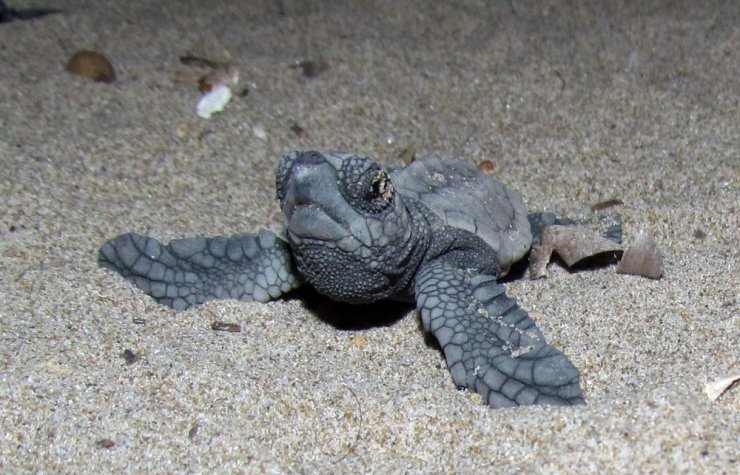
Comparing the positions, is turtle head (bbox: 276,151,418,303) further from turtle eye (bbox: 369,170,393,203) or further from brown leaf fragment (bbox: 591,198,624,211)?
brown leaf fragment (bbox: 591,198,624,211)

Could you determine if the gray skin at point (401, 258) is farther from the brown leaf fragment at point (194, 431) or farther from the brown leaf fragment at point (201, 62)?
the brown leaf fragment at point (201, 62)

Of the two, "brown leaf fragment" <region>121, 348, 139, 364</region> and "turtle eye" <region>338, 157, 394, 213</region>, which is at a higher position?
"turtle eye" <region>338, 157, 394, 213</region>

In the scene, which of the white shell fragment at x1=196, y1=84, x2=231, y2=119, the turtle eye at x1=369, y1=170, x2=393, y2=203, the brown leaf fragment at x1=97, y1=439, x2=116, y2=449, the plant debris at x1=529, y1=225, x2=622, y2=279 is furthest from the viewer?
the white shell fragment at x1=196, y1=84, x2=231, y2=119

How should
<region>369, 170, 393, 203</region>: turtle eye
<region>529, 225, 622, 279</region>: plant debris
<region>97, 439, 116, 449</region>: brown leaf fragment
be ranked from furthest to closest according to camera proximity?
1. <region>529, 225, 622, 279</region>: plant debris
2. <region>369, 170, 393, 203</region>: turtle eye
3. <region>97, 439, 116, 449</region>: brown leaf fragment

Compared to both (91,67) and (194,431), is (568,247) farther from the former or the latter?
(91,67)

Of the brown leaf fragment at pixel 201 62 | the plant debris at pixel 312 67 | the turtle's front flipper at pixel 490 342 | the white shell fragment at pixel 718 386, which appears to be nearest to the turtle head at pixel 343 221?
the turtle's front flipper at pixel 490 342

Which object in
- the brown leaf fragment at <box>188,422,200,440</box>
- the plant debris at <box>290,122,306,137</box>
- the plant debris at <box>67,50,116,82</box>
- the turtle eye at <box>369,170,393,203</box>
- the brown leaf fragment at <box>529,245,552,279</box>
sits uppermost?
the turtle eye at <box>369,170,393,203</box>

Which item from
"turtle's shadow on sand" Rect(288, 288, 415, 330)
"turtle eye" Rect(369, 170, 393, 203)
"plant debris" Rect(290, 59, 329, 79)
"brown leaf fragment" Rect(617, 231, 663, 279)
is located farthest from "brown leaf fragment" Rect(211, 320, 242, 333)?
"plant debris" Rect(290, 59, 329, 79)

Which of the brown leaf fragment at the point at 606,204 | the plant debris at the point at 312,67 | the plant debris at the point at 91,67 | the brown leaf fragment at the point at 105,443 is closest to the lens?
the brown leaf fragment at the point at 105,443

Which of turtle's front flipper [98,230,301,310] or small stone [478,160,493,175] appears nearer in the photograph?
turtle's front flipper [98,230,301,310]
